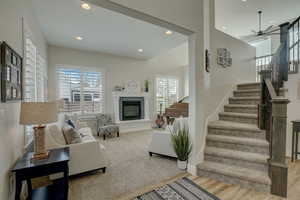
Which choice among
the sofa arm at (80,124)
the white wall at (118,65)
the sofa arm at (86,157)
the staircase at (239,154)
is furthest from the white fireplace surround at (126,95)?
the staircase at (239,154)

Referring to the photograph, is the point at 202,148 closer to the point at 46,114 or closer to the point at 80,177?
the point at 80,177

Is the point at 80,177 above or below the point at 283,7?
below

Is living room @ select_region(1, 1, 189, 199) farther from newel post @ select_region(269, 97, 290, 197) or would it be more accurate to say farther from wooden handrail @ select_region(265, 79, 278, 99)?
wooden handrail @ select_region(265, 79, 278, 99)

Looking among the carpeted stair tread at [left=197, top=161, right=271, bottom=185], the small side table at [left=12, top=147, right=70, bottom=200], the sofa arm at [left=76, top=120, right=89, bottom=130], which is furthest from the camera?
the sofa arm at [left=76, top=120, right=89, bottom=130]

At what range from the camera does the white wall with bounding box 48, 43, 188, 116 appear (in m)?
5.17

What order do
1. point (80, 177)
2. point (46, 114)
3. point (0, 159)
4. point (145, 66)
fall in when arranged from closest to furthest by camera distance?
point (0, 159), point (46, 114), point (80, 177), point (145, 66)

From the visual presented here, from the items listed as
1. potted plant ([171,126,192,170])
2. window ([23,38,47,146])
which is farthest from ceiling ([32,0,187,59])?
potted plant ([171,126,192,170])

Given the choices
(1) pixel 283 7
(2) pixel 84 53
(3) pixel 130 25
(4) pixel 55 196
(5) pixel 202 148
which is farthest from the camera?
(2) pixel 84 53

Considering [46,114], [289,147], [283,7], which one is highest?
[283,7]

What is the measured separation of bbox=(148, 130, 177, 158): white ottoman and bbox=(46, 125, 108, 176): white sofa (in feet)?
3.85

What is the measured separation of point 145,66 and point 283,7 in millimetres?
5003

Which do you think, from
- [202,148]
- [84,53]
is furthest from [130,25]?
[202,148]

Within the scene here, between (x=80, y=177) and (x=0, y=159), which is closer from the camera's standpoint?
(x=0, y=159)

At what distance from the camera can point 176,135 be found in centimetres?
298
